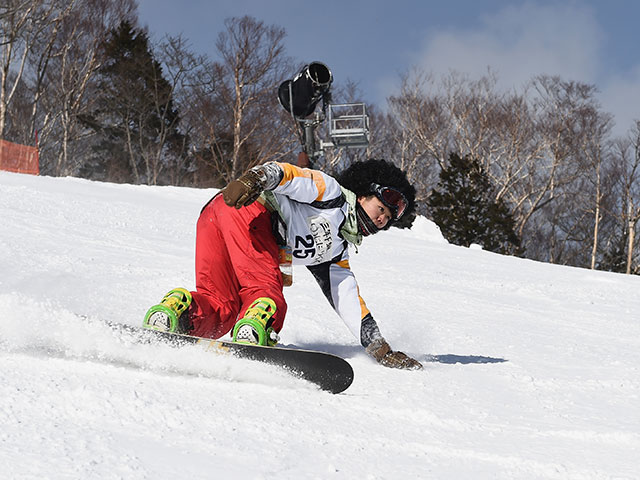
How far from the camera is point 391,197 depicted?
8.61ft

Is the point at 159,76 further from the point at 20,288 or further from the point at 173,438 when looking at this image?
the point at 173,438

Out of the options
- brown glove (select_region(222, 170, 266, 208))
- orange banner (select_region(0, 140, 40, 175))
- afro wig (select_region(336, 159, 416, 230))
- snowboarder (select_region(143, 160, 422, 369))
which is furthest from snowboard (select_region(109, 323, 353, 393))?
orange banner (select_region(0, 140, 40, 175))

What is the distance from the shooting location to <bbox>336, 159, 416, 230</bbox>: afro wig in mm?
2654

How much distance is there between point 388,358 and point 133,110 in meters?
23.7

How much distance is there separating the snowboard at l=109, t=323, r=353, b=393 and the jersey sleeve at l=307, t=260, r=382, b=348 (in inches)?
23.6

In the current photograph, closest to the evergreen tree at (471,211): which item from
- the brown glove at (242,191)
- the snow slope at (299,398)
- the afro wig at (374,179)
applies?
the snow slope at (299,398)

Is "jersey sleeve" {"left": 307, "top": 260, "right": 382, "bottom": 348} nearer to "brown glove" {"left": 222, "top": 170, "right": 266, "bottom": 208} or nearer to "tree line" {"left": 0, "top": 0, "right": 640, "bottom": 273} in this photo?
"brown glove" {"left": 222, "top": 170, "right": 266, "bottom": 208}

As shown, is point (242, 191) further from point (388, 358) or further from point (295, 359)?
point (388, 358)

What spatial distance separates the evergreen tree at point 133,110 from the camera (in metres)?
23.9

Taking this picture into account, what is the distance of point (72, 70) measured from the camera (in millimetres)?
21781

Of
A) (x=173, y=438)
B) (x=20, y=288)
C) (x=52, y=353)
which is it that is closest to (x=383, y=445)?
(x=173, y=438)

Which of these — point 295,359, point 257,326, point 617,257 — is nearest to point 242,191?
point 257,326

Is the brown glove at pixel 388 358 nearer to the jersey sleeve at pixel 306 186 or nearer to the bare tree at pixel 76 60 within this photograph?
the jersey sleeve at pixel 306 186

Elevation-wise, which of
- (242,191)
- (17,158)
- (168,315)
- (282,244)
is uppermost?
(17,158)
